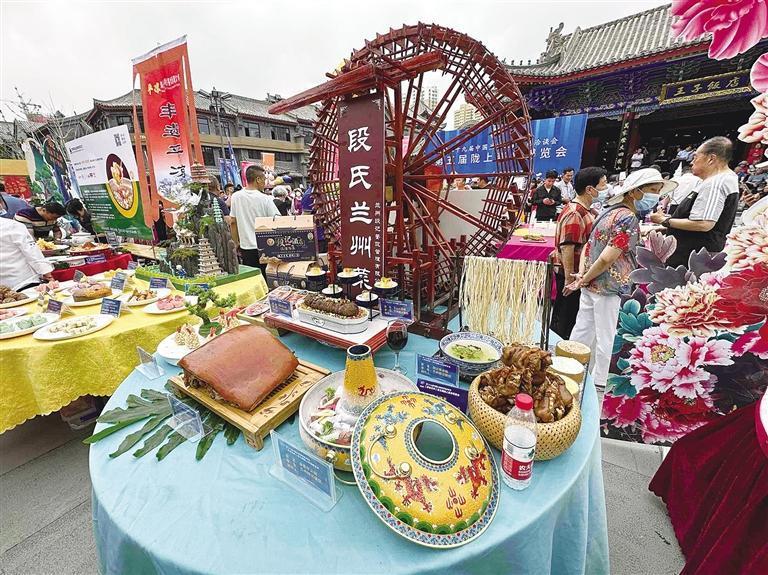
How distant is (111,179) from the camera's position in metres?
4.94

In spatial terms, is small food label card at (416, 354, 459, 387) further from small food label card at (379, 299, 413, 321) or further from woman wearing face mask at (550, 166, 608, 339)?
woman wearing face mask at (550, 166, 608, 339)

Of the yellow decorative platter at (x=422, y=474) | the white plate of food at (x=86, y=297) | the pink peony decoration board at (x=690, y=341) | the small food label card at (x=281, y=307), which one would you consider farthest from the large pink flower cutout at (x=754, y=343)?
the white plate of food at (x=86, y=297)

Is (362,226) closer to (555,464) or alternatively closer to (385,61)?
(385,61)

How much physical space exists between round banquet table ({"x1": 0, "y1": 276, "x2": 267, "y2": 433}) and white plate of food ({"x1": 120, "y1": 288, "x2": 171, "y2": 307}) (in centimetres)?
28

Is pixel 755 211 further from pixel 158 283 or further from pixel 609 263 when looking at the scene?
pixel 158 283

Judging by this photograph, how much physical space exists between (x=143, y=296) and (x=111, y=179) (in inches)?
144

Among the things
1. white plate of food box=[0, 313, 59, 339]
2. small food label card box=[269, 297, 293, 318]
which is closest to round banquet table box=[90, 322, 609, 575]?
small food label card box=[269, 297, 293, 318]

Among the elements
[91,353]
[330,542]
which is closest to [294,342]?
[330,542]

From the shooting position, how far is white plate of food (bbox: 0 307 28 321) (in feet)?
7.89

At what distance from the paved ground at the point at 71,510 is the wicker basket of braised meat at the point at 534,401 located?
4.19ft

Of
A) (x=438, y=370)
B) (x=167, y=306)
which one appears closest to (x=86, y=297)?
(x=167, y=306)

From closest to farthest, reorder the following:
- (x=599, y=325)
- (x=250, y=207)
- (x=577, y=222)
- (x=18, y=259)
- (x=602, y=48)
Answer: (x=599, y=325)
(x=577, y=222)
(x=18, y=259)
(x=250, y=207)
(x=602, y=48)

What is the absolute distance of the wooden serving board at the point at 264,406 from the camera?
1.21 metres

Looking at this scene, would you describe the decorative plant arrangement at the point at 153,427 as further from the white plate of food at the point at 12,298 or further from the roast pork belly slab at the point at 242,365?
the white plate of food at the point at 12,298
